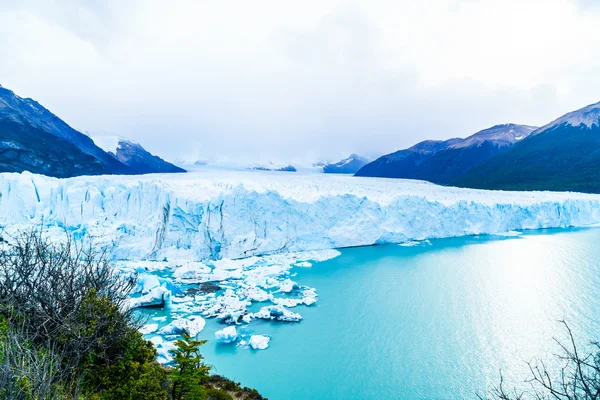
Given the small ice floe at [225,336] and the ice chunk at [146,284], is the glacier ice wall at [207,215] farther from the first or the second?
the small ice floe at [225,336]

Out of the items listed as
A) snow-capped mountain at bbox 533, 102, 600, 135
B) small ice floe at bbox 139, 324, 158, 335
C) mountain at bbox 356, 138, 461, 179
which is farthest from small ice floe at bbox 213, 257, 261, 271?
snow-capped mountain at bbox 533, 102, 600, 135

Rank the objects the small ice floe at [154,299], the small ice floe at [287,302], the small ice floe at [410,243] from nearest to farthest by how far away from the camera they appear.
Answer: the small ice floe at [154,299] < the small ice floe at [287,302] < the small ice floe at [410,243]

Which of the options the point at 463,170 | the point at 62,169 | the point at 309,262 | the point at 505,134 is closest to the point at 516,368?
the point at 309,262

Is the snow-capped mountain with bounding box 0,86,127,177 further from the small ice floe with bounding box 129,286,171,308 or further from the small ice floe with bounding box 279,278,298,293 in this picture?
the small ice floe with bounding box 279,278,298,293

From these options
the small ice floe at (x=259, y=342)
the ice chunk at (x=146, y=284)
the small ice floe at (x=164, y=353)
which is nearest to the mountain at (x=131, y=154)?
the ice chunk at (x=146, y=284)

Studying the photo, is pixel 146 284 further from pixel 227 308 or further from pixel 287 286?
pixel 287 286

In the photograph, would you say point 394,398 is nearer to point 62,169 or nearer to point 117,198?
point 117,198
